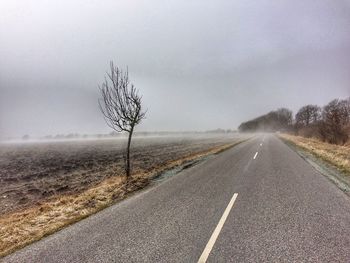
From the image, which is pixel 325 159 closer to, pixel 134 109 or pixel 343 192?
pixel 343 192

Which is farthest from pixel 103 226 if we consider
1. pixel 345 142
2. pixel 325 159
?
pixel 345 142

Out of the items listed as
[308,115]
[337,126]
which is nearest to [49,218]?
[337,126]

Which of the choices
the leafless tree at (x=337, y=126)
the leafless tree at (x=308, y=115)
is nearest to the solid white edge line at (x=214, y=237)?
the leafless tree at (x=337, y=126)

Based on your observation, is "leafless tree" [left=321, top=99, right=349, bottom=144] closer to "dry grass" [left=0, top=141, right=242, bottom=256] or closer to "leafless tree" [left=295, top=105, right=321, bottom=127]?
"dry grass" [left=0, top=141, right=242, bottom=256]

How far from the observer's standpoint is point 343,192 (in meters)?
8.28

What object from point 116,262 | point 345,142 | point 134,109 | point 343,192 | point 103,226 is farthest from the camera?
point 345,142

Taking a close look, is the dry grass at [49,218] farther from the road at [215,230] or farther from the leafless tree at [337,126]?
the leafless tree at [337,126]

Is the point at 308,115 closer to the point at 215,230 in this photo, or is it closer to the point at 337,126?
the point at 337,126

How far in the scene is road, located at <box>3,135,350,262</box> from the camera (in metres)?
4.56

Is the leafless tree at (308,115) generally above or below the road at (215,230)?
above

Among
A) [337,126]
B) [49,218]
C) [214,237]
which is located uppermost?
[337,126]

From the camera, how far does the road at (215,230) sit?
4558 mm

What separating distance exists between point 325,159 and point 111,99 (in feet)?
45.2

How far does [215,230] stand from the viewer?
5.54m
